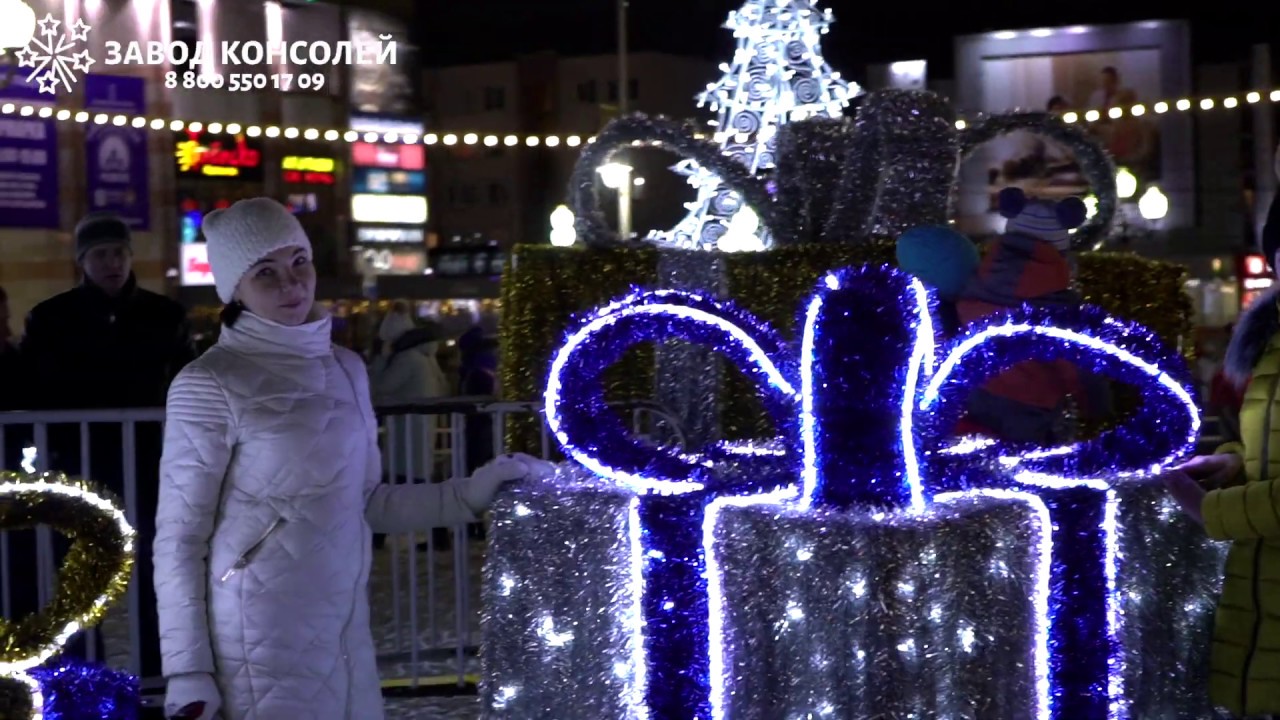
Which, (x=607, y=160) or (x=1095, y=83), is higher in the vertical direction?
(x=1095, y=83)

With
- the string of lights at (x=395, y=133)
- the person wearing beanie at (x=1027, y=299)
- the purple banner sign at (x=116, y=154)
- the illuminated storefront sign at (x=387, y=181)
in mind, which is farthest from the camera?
the illuminated storefront sign at (x=387, y=181)

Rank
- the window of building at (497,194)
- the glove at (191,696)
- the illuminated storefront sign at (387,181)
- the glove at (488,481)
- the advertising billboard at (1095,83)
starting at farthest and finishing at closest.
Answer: the window of building at (497,194), the illuminated storefront sign at (387,181), the advertising billboard at (1095,83), the glove at (488,481), the glove at (191,696)

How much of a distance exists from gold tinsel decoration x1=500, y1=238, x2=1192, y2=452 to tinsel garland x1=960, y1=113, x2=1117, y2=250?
13 centimetres

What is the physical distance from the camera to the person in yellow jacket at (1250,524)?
351cm

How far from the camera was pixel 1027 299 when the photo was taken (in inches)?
178

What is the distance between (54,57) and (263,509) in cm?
1765

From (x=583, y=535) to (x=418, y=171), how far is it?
128 ft

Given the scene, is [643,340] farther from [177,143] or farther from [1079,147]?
[177,143]

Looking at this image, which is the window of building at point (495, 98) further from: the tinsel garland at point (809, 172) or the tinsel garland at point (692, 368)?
the tinsel garland at point (692, 368)

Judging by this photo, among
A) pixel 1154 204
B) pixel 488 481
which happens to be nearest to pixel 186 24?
pixel 1154 204

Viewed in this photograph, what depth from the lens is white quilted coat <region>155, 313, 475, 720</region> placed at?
317cm

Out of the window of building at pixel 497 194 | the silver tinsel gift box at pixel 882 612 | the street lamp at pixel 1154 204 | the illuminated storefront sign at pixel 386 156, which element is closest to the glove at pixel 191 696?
the silver tinsel gift box at pixel 882 612

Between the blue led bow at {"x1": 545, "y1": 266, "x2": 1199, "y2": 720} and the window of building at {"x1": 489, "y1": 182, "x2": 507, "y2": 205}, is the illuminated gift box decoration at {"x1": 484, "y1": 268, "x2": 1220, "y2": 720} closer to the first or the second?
the blue led bow at {"x1": 545, "y1": 266, "x2": 1199, "y2": 720}

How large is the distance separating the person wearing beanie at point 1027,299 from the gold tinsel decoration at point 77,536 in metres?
2.35
